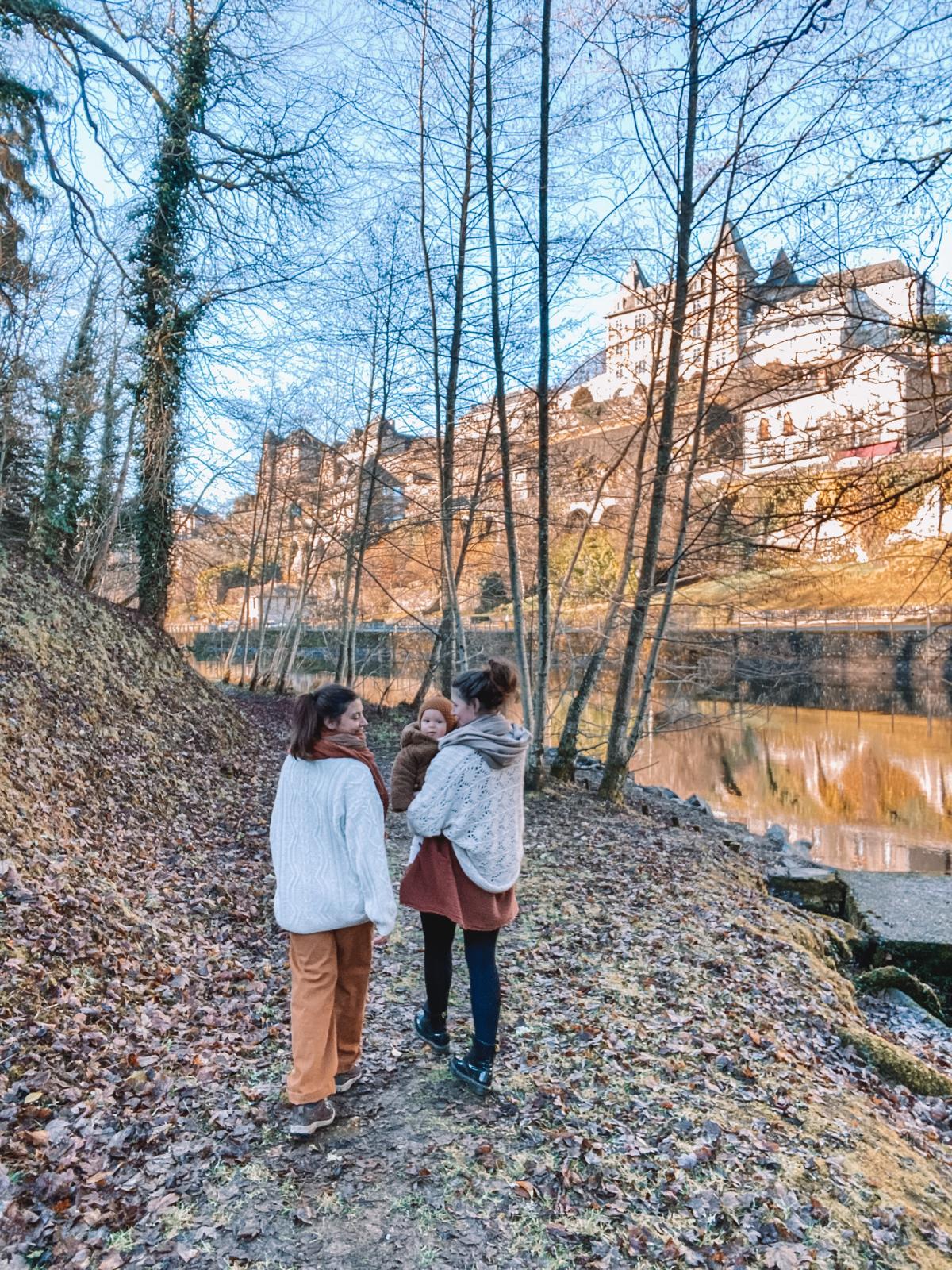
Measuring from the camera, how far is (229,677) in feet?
83.7

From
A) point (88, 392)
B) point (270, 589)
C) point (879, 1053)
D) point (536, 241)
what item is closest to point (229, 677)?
point (270, 589)

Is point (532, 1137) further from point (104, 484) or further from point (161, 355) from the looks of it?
point (104, 484)

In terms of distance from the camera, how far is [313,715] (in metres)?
3.10

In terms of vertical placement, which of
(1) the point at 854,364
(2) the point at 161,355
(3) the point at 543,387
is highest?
(2) the point at 161,355

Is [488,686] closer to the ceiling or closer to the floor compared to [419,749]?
closer to the ceiling

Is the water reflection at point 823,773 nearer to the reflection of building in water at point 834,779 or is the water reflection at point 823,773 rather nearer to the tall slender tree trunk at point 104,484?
the reflection of building in water at point 834,779

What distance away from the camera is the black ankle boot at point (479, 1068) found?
11.5 ft

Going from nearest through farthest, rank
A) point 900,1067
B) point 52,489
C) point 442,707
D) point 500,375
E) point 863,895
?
point 442,707, point 900,1067, point 863,895, point 500,375, point 52,489

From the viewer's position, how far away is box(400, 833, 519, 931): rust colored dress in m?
3.38

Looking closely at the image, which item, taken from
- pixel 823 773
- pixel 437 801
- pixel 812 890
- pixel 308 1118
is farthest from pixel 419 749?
pixel 823 773

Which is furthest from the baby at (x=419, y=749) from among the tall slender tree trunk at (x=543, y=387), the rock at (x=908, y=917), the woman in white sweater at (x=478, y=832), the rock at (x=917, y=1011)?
the tall slender tree trunk at (x=543, y=387)

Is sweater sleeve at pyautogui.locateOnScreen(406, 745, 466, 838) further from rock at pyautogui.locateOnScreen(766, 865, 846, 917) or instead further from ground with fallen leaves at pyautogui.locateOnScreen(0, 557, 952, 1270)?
rock at pyautogui.locateOnScreen(766, 865, 846, 917)

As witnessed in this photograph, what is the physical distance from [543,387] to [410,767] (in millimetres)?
7198

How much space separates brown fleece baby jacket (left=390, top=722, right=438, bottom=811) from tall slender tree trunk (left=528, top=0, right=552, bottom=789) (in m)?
6.39
